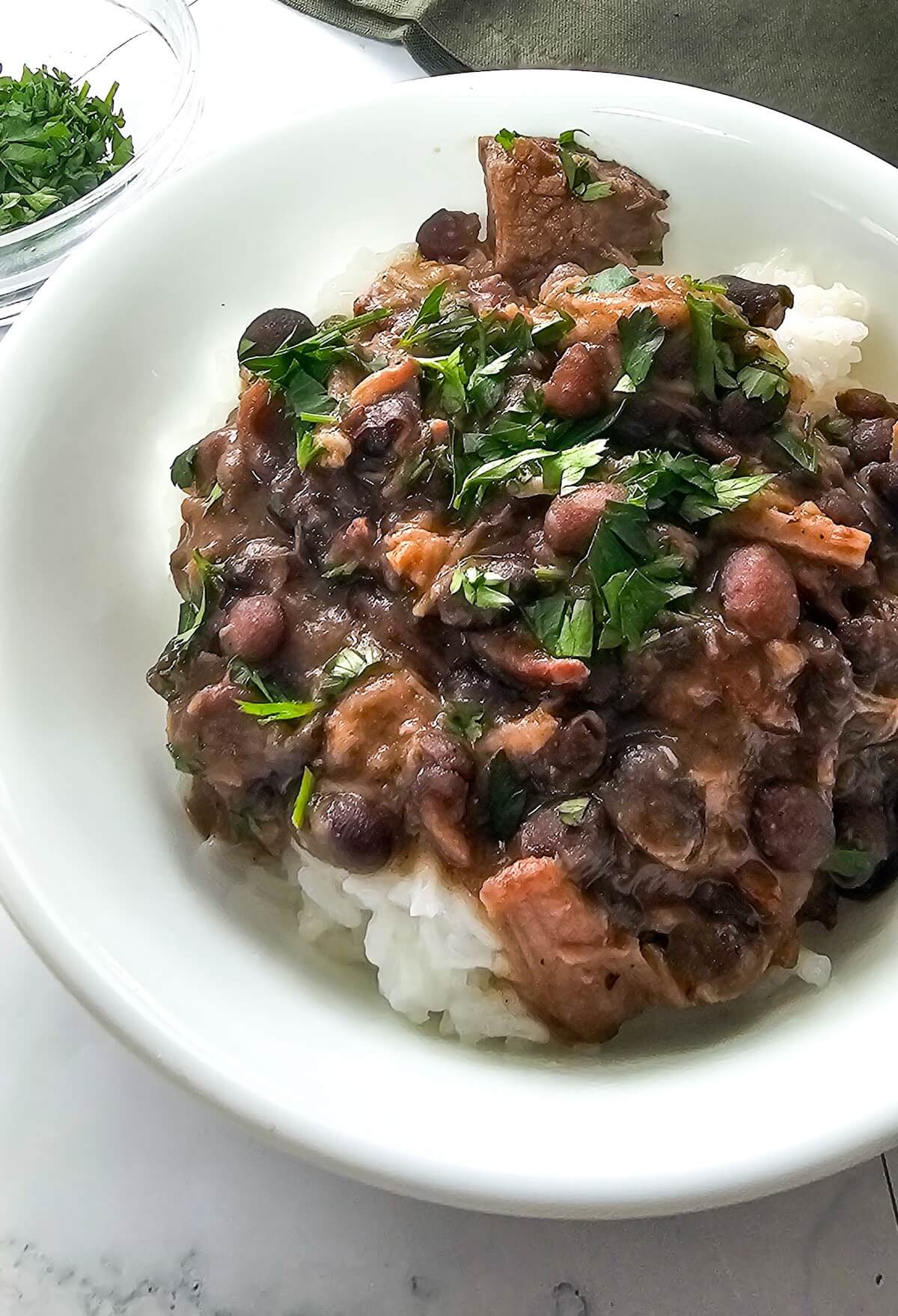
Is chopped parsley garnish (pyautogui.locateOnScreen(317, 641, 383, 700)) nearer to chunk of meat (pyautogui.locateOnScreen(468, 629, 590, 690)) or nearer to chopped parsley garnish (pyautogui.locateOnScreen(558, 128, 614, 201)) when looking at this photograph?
chunk of meat (pyautogui.locateOnScreen(468, 629, 590, 690))

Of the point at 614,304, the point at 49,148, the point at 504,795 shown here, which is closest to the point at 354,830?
the point at 504,795

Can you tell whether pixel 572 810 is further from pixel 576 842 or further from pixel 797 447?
pixel 797 447

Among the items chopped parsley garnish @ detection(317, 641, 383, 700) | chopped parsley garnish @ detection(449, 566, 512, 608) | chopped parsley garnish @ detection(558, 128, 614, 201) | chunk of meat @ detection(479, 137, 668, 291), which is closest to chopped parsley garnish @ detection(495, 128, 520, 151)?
chunk of meat @ detection(479, 137, 668, 291)

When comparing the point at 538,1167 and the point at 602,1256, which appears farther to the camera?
the point at 602,1256

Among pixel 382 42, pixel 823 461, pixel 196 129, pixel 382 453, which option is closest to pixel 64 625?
pixel 382 453

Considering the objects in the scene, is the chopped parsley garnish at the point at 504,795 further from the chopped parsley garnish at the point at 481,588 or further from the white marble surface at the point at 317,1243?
the white marble surface at the point at 317,1243

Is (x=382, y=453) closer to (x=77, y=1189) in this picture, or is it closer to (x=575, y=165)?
(x=575, y=165)

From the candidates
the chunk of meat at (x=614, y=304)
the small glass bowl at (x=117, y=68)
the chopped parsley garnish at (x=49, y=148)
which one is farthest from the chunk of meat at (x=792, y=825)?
the chopped parsley garnish at (x=49, y=148)
